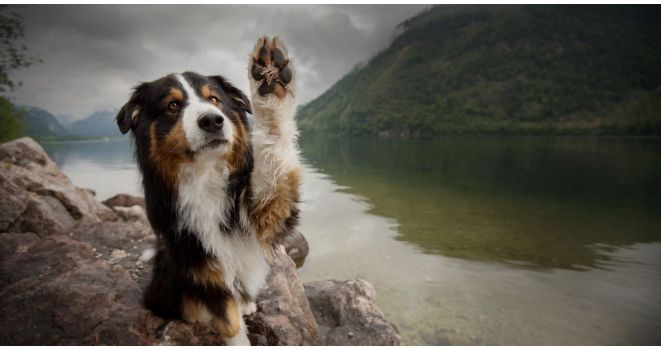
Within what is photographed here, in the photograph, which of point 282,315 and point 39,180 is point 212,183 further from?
point 39,180

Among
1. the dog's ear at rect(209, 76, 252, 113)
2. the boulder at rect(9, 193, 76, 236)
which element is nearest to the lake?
the dog's ear at rect(209, 76, 252, 113)

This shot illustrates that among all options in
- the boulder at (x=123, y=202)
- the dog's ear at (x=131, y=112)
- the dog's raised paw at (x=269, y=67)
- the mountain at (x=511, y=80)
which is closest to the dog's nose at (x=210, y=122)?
the dog's raised paw at (x=269, y=67)

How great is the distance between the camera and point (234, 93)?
2902 mm

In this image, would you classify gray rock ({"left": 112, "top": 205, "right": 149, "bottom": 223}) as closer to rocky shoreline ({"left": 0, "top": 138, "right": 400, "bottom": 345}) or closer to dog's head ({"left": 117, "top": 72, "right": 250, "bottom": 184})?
rocky shoreline ({"left": 0, "top": 138, "right": 400, "bottom": 345})

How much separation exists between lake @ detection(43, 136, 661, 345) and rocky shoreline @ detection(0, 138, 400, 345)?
1.13 m

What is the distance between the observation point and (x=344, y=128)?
9800cm

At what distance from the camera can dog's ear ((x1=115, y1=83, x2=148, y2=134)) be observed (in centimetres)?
254

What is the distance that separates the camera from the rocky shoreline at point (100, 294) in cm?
266

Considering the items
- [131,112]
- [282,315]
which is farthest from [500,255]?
[131,112]

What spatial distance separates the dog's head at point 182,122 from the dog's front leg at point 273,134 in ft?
1.01

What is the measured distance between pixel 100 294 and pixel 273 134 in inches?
89.9

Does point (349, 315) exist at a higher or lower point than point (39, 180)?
lower

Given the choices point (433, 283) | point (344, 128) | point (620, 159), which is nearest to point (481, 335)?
point (433, 283)

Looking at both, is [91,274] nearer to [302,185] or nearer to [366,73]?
[302,185]
